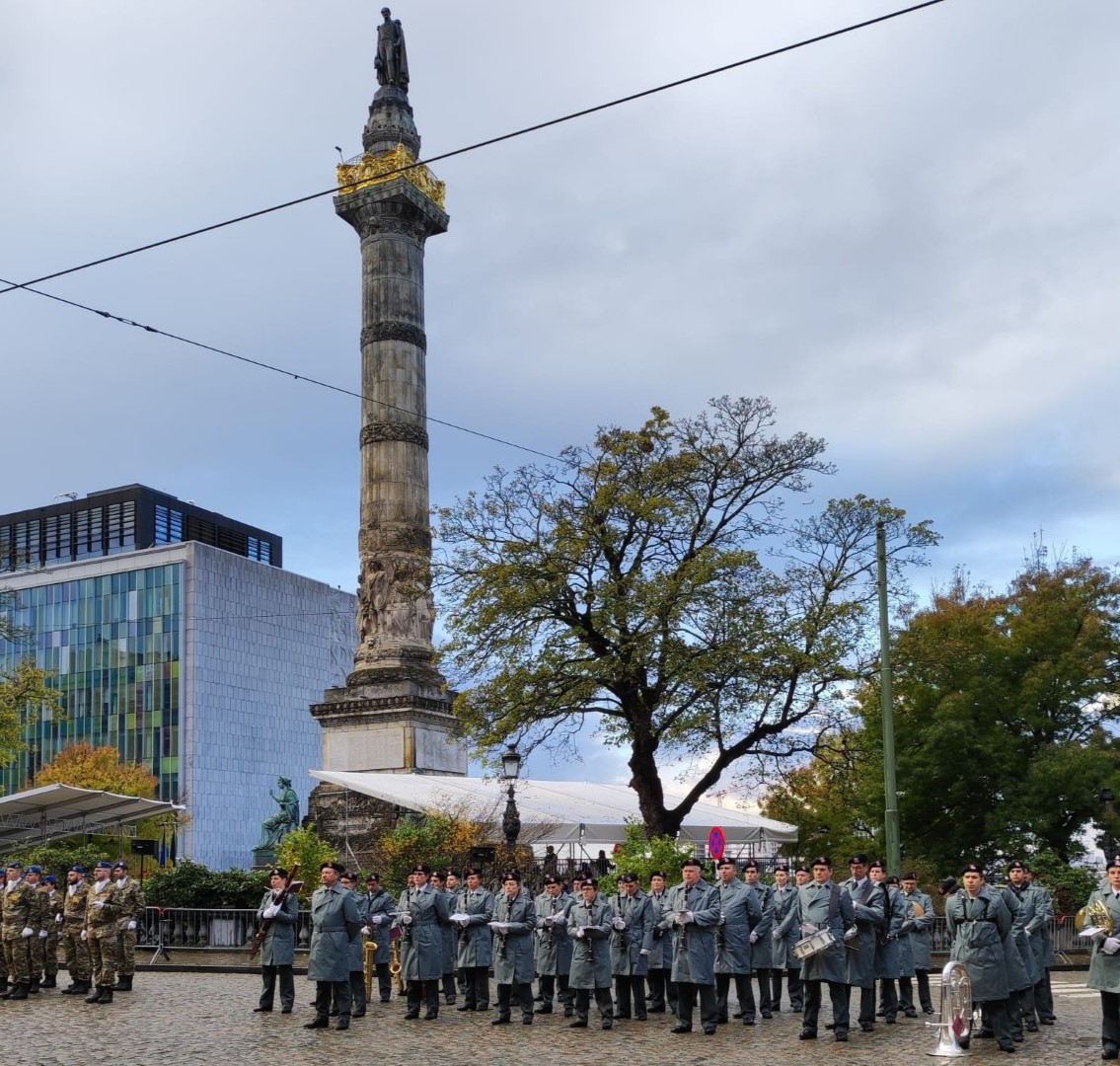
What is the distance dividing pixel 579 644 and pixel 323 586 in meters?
81.8

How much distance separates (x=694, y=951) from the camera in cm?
1678

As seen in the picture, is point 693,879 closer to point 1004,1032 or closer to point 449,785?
point 1004,1032

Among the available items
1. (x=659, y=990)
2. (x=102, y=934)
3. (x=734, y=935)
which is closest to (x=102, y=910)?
(x=102, y=934)

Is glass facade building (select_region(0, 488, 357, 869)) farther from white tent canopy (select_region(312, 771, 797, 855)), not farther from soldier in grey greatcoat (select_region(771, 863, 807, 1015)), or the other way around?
soldier in grey greatcoat (select_region(771, 863, 807, 1015))

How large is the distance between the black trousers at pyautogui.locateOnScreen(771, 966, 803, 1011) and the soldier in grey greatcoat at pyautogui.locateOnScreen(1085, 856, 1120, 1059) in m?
5.45

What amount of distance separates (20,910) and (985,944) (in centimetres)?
1320

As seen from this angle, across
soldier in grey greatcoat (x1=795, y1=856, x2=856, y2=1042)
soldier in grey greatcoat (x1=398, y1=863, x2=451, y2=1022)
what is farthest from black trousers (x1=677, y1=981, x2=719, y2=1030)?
soldier in grey greatcoat (x1=398, y1=863, x2=451, y2=1022)

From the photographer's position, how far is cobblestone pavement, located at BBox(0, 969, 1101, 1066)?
13.9m

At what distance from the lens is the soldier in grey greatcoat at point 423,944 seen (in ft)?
59.4

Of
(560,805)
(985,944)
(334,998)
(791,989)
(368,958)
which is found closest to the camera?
(985,944)

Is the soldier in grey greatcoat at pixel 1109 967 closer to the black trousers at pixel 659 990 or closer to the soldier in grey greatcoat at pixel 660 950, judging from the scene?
the soldier in grey greatcoat at pixel 660 950

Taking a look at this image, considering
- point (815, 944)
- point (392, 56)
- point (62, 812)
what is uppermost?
point (392, 56)

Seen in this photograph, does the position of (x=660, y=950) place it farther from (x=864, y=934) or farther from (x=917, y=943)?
(x=917, y=943)

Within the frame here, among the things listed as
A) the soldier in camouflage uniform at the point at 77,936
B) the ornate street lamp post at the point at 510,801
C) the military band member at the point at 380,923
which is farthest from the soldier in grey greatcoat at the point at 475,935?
the ornate street lamp post at the point at 510,801
